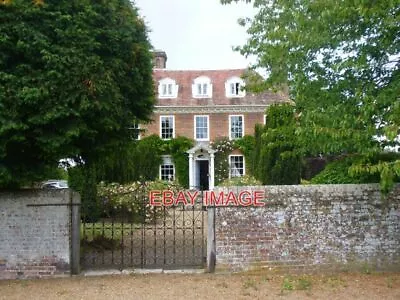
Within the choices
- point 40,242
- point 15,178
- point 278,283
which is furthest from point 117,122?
point 278,283

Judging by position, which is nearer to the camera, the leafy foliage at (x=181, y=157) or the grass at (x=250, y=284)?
the grass at (x=250, y=284)

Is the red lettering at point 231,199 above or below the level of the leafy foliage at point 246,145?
below

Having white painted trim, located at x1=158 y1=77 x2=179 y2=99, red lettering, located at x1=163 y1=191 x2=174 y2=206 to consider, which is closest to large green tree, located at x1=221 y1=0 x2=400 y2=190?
red lettering, located at x1=163 y1=191 x2=174 y2=206

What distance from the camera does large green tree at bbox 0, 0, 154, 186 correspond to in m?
7.65

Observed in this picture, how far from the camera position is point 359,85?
7.66 metres

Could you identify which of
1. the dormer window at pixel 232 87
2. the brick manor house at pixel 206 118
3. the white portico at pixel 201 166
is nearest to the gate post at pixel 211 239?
the white portico at pixel 201 166

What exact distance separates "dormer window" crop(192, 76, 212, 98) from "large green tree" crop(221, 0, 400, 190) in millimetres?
24078

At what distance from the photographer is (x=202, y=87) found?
1332 inches

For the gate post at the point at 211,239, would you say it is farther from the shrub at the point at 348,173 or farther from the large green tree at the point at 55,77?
the shrub at the point at 348,173

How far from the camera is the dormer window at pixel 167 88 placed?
33844 millimetres

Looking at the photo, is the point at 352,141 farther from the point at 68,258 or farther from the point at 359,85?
the point at 68,258

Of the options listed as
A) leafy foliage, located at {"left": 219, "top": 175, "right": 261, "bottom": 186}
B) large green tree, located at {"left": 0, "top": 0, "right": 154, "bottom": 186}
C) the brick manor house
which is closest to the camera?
large green tree, located at {"left": 0, "top": 0, "right": 154, "bottom": 186}

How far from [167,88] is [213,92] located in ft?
11.2

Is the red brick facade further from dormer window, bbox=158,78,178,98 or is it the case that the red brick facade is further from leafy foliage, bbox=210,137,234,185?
dormer window, bbox=158,78,178,98
